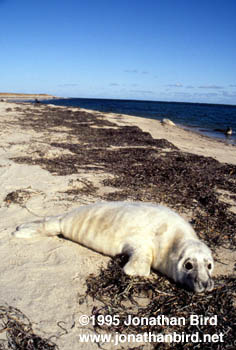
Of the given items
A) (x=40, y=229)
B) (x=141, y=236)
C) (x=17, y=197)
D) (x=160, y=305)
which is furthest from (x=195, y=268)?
(x=17, y=197)

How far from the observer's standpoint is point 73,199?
14.8ft

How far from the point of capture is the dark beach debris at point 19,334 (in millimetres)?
1941

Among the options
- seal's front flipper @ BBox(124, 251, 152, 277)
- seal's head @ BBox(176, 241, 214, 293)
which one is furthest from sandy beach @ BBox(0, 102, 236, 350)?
seal's head @ BBox(176, 241, 214, 293)

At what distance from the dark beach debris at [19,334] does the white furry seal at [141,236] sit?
991mm

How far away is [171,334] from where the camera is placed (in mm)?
2146

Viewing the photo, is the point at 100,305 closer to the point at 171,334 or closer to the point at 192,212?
the point at 171,334

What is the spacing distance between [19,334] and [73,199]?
261 cm

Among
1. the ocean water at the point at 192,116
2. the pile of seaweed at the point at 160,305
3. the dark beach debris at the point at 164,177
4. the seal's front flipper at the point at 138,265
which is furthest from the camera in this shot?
the ocean water at the point at 192,116

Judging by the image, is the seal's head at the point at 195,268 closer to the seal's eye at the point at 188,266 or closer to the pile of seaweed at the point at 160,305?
the seal's eye at the point at 188,266

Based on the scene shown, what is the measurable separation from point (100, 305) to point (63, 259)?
2.57 ft

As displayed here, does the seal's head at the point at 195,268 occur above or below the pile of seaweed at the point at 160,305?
above

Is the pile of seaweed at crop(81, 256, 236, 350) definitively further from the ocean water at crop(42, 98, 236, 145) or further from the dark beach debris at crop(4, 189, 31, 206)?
the ocean water at crop(42, 98, 236, 145)

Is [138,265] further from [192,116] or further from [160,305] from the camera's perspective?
[192,116]

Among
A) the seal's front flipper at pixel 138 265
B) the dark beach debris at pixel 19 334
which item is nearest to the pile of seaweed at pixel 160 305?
the seal's front flipper at pixel 138 265
